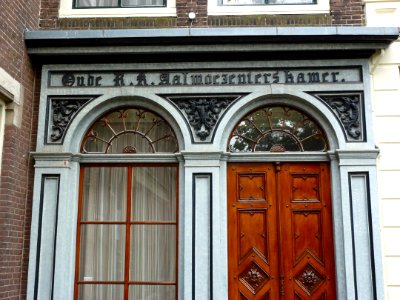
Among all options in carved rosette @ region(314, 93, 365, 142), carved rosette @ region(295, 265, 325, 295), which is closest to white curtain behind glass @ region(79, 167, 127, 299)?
carved rosette @ region(295, 265, 325, 295)

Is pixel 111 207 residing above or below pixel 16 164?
below

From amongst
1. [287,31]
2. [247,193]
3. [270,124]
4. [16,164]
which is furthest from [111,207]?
[287,31]

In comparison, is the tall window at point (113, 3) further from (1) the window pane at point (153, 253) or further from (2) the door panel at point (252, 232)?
(1) the window pane at point (153, 253)

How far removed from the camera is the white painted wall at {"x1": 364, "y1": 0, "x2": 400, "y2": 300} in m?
7.11

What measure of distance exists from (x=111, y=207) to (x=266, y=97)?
294 centimetres

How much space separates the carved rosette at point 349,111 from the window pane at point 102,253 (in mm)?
3689

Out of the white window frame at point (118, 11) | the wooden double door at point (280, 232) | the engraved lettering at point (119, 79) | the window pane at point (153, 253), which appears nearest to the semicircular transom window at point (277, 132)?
the wooden double door at point (280, 232)

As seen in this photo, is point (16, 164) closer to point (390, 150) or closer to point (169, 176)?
point (169, 176)

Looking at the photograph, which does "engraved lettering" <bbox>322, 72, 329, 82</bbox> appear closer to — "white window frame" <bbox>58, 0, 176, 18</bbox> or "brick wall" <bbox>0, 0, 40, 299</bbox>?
"white window frame" <bbox>58, 0, 176, 18</bbox>

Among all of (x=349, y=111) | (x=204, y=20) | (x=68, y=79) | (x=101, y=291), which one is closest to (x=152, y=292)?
(x=101, y=291)

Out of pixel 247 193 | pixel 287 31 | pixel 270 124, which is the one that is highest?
pixel 287 31

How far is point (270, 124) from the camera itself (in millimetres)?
7773

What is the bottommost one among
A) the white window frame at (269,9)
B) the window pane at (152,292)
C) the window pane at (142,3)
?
the window pane at (152,292)

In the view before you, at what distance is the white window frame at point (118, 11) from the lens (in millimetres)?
8062
